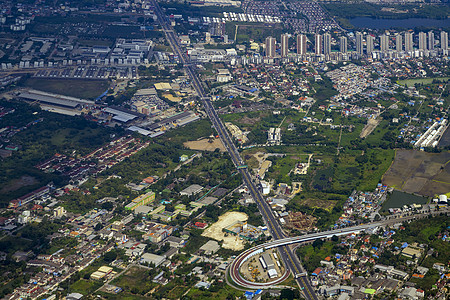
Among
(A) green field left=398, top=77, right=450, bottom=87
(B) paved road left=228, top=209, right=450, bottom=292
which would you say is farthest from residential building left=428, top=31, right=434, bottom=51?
(B) paved road left=228, top=209, right=450, bottom=292

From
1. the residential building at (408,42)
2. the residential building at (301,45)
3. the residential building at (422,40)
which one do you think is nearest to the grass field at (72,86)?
the residential building at (301,45)

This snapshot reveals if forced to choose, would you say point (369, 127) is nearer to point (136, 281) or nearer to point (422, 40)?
point (422, 40)

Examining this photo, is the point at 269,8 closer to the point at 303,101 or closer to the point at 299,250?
the point at 303,101

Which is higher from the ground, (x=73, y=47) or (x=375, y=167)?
(x=73, y=47)

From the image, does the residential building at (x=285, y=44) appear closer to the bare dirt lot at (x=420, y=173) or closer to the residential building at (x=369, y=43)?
the residential building at (x=369, y=43)

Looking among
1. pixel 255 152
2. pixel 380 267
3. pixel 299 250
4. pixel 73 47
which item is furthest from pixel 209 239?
pixel 73 47

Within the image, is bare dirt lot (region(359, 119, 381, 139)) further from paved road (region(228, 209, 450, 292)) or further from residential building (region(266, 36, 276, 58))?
residential building (region(266, 36, 276, 58))
